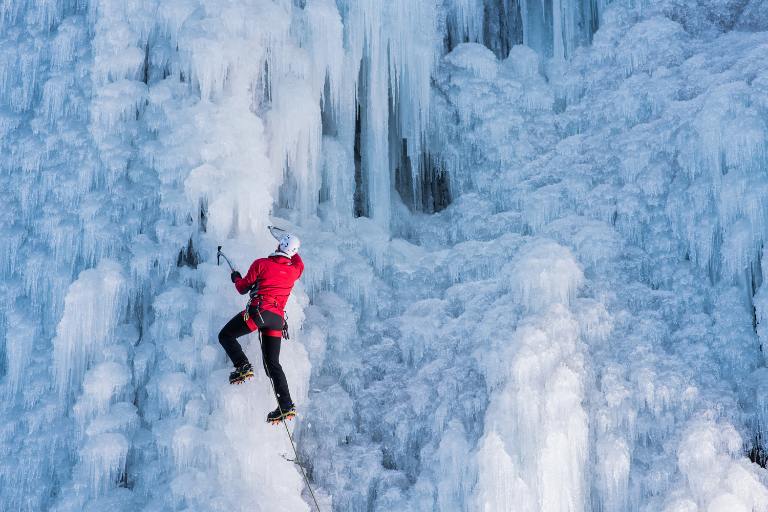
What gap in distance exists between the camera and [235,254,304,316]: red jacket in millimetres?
7020

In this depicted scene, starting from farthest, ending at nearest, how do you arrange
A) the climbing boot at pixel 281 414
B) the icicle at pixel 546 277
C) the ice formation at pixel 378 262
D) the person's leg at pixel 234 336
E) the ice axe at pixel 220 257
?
the icicle at pixel 546 277 → the ice axe at pixel 220 257 → the ice formation at pixel 378 262 → the person's leg at pixel 234 336 → the climbing boot at pixel 281 414

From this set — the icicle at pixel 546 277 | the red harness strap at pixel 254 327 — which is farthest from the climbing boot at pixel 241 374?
the icicle at pixel 546 277

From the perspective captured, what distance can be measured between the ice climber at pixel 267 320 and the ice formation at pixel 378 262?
325 millimetres

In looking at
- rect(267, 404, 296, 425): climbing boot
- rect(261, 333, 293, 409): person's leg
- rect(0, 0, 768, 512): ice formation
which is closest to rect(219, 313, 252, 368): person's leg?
rect(261, 333, 293, 409): person's leg

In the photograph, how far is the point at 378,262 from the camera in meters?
9.24

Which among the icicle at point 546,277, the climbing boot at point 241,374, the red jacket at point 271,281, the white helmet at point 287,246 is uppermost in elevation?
the white helmet at point 287,246

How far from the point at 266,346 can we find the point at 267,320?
10.1 inches

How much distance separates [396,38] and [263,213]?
10.6ft

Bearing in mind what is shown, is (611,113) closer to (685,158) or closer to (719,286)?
(685,158)

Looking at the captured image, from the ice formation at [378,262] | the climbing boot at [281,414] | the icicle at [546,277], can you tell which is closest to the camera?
the climbing boot at [281,414]

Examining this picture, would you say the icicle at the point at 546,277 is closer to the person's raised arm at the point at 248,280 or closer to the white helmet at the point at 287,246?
the white helmet at the point at 287,246

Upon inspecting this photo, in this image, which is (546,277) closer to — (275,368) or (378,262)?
(378,262)

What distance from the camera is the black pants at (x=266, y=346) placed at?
6.96 meters

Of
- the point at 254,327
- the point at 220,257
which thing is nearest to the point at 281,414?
the point at 254,327
